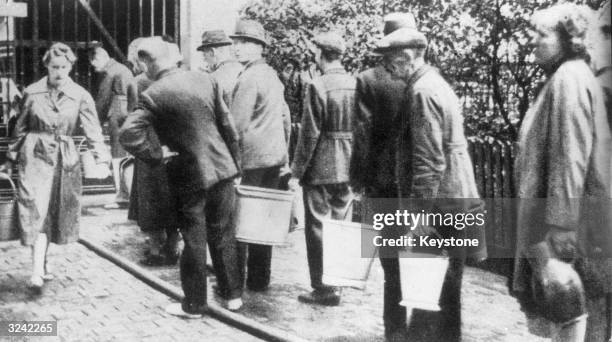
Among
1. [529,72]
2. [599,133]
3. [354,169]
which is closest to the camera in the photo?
[599,133]

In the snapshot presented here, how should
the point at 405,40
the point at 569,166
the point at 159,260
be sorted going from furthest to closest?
1. the point at 159,260
2. the point at 405,40
3. the point at 569,166

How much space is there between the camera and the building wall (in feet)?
32.5

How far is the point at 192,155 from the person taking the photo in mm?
5188

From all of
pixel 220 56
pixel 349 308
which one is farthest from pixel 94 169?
pixel 349 308

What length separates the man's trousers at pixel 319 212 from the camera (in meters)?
5.61

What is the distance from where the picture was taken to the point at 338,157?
18.2 feet

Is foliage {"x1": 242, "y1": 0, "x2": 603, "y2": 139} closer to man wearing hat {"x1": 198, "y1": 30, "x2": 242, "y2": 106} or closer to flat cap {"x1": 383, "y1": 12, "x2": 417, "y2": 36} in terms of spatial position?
man wearing hat {"x1": 198, "y1": 30, "x2": 242, "y2": 106}

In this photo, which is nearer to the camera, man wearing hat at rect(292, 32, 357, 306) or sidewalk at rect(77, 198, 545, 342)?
sidewalk at rect(77, 198, 545, 342)

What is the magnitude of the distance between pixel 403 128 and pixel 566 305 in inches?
50.9

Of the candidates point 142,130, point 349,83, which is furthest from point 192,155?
point 349,83

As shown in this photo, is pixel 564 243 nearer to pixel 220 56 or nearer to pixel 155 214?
pixel 155 214

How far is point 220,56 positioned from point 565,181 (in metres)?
4.17

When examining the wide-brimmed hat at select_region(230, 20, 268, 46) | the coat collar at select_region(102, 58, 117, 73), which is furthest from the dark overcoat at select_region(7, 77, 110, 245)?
the coat collar at select_region(102, 58, 117, 73)

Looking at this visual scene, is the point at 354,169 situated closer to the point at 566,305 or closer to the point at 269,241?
the point at 269,241
